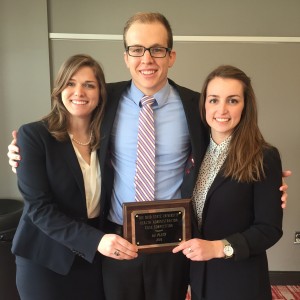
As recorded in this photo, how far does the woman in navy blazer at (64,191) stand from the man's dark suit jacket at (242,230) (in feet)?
1.66

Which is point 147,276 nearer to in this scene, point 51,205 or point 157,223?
point 157,223

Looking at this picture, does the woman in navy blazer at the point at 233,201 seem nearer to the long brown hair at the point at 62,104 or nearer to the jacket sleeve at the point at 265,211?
the jacket sleeve at the point at 265,211

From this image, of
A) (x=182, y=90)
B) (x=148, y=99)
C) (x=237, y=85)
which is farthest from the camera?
(x=182, y=90)

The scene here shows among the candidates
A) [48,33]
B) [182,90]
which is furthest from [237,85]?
[48,33]

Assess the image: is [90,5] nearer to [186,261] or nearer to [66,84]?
[66,84]

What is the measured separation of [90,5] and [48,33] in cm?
44

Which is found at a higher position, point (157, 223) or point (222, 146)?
point (222, 146)

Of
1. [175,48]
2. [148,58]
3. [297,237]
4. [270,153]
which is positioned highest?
[175,48]

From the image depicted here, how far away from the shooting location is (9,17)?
9.39ft

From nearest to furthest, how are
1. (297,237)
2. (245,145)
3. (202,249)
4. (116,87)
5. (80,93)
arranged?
(202,249) → (245,145) → (80,93) → (116,87) → (297,237)

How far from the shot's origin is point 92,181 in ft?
5.39

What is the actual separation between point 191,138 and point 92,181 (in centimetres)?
53

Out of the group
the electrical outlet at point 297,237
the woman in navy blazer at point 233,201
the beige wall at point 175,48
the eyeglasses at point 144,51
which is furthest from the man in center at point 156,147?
the electrical outlet at point 297,237

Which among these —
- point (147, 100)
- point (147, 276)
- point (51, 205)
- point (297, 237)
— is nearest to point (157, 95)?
point (147, 100)
